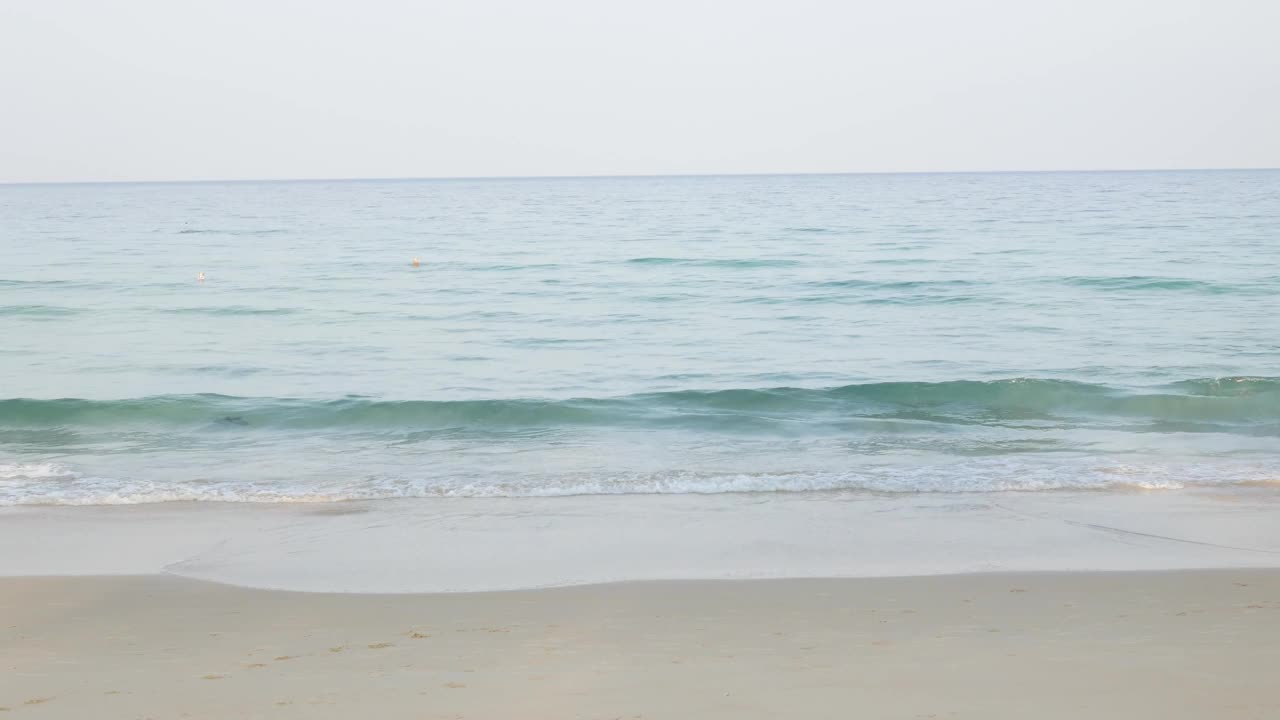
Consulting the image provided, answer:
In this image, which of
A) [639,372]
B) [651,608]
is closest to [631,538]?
[651,608]

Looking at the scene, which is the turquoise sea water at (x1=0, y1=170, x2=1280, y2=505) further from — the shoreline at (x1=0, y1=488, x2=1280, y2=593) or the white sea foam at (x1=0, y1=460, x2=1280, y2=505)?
the shoreline at (x1=0, y1=488, x2=1280, y2=593)

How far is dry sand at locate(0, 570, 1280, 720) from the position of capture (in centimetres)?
444

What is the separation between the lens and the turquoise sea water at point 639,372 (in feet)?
32.6

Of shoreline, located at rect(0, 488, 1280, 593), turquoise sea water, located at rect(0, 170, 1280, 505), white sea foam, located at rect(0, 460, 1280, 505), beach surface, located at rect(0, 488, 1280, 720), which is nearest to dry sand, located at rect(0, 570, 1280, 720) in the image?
beach surface, located at rect(0, 488, 1280, 720)

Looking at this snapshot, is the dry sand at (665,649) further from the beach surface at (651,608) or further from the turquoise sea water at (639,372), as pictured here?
the turquoise sea water at (639,372)

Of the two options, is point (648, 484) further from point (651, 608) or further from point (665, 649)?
point (665, 649)

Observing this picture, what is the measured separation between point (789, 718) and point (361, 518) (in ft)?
15.5

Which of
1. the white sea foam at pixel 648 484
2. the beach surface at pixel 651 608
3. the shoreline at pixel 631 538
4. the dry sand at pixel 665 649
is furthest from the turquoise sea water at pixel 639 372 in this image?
the dry sand at pixel 665 649

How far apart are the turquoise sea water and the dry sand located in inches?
114

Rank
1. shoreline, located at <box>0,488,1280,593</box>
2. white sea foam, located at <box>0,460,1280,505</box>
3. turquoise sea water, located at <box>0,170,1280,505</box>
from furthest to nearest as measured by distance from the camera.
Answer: turquoise sea water, located at <box>0,170,1280,505</box>, white sea foam, located at <box>0,460,1280,505</box>, shoreline, located at <box>0,488,1280,593</box>

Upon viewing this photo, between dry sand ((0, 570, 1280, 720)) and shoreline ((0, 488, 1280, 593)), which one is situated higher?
dry sand ((0, 570, 1280, 720))

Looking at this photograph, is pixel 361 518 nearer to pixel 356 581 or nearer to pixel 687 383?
pixel 356 581

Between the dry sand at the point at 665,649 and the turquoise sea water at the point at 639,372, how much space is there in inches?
114

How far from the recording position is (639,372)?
15.2 m
